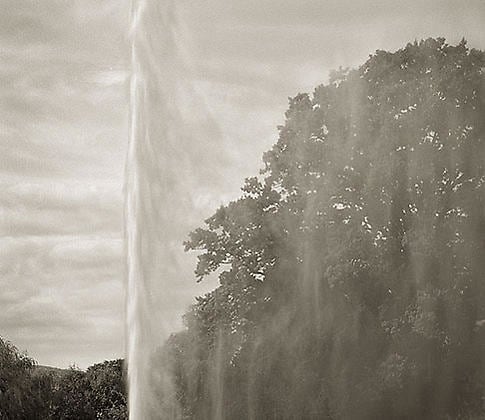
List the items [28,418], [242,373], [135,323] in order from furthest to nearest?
[28,418]
[242,373]
[135,323]

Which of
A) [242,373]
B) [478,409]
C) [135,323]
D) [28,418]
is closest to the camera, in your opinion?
[135,323]

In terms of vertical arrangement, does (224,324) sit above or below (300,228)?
below

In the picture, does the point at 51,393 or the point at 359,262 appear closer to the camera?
the point at 359,262

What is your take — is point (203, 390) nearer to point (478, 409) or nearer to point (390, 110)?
point (478, 409)

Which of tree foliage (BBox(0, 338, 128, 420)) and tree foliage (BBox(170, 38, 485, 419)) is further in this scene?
tree foliage (BBox(0, 338, 128, 420))

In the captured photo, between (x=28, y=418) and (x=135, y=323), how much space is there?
1101 inches

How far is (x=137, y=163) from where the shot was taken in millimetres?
21859

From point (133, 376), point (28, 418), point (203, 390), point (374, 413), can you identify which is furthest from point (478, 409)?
point (28, 418)

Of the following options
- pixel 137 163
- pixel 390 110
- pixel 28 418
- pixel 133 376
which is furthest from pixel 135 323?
pixel 28 418

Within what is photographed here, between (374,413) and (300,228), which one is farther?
(300,228)

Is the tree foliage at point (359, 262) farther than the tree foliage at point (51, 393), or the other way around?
the tree foliage at point (51, 393)

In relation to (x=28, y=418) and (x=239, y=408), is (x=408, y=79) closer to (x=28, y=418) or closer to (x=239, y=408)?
(x=239, y=408)

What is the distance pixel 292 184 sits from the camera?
3306 cm

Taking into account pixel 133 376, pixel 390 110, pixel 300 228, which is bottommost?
pixel 133 376
